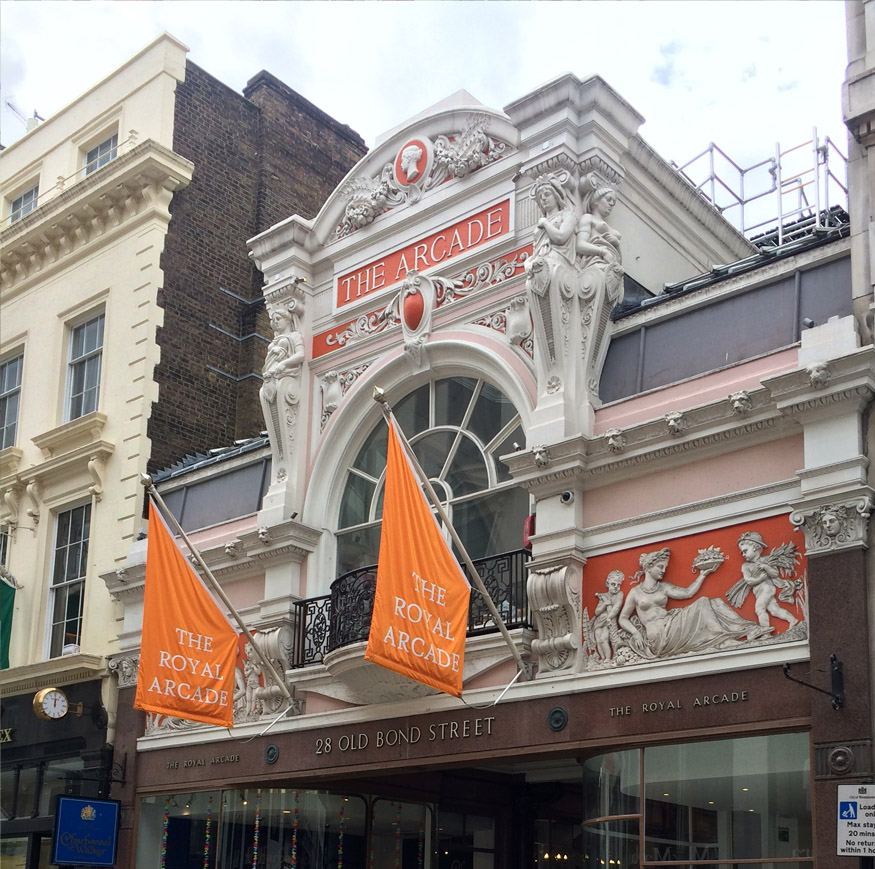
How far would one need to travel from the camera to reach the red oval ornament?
17.8 meters

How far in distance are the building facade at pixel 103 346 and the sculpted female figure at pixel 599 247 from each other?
887 cm

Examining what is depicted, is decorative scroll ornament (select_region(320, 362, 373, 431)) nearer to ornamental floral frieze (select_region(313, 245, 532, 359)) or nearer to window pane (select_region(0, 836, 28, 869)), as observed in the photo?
ornamental floral frieze (select_region(313, 245, 532, 359))

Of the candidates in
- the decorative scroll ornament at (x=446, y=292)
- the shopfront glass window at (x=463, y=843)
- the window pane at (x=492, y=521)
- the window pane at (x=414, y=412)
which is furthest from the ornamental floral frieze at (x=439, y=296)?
the shopfront glass window at (x=463, y=843)

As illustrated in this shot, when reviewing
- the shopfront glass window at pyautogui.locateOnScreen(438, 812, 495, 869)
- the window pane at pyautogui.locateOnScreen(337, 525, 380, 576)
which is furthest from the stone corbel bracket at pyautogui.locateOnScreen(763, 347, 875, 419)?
the shopfront glass window at pyautogui.locateOnScreen(438, 812, 495, 869)

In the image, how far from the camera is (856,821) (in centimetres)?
1169

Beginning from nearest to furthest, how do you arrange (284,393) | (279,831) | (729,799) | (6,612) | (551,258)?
(729,799), (551,258), (279,831), (284,393), (6,612)

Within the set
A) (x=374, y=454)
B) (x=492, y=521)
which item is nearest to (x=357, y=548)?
(x=374, y=454)

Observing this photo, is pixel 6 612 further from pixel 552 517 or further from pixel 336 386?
pixel 552 517

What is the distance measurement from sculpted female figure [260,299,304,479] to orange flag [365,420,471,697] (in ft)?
13.7

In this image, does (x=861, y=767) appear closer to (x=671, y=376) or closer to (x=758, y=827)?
(x=758, y=827)

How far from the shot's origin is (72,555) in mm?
22312

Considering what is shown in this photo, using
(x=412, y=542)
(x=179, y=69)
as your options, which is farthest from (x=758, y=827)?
(x=179, y=69)

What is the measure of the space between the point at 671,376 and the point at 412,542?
11.4ft

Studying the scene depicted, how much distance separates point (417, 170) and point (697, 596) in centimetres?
774
